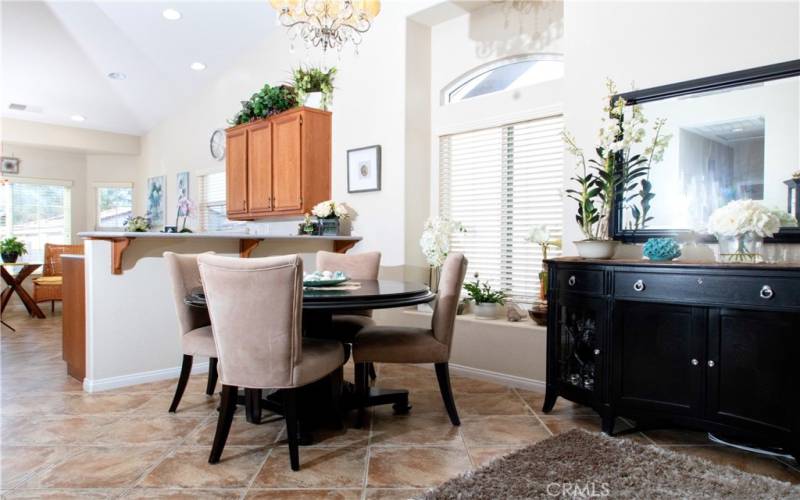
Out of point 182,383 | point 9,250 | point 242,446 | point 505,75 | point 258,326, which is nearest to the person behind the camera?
point 258,326

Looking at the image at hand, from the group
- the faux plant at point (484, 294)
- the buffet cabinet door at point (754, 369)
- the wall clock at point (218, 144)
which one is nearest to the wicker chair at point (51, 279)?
the wall clock at point (218, 144)

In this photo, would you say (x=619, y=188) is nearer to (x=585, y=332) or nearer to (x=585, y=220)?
(x=585, y=220)

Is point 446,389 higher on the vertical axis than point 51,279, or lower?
lower

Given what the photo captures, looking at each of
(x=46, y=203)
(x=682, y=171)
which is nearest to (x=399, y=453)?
(x=682, y=171)

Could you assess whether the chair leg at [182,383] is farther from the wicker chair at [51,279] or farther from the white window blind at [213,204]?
the wicker chair at [51,279]

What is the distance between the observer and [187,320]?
2.95 meters

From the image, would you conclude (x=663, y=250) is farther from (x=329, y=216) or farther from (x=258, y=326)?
(x=329, y=216)

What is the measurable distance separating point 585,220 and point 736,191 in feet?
2.49

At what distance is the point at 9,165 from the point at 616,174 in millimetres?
8782

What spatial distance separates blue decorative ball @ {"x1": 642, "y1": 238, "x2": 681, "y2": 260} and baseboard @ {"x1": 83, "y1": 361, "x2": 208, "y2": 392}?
3181 millimetres

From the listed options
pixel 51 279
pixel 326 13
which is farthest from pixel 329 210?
pixel 51 279

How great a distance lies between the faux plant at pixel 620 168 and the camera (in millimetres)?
2883

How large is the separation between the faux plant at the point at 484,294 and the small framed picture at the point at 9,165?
25.2ft

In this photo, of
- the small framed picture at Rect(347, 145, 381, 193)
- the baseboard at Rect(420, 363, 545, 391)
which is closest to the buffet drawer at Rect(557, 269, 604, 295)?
the baseboard at Rect(420, 363, 545, 391)
